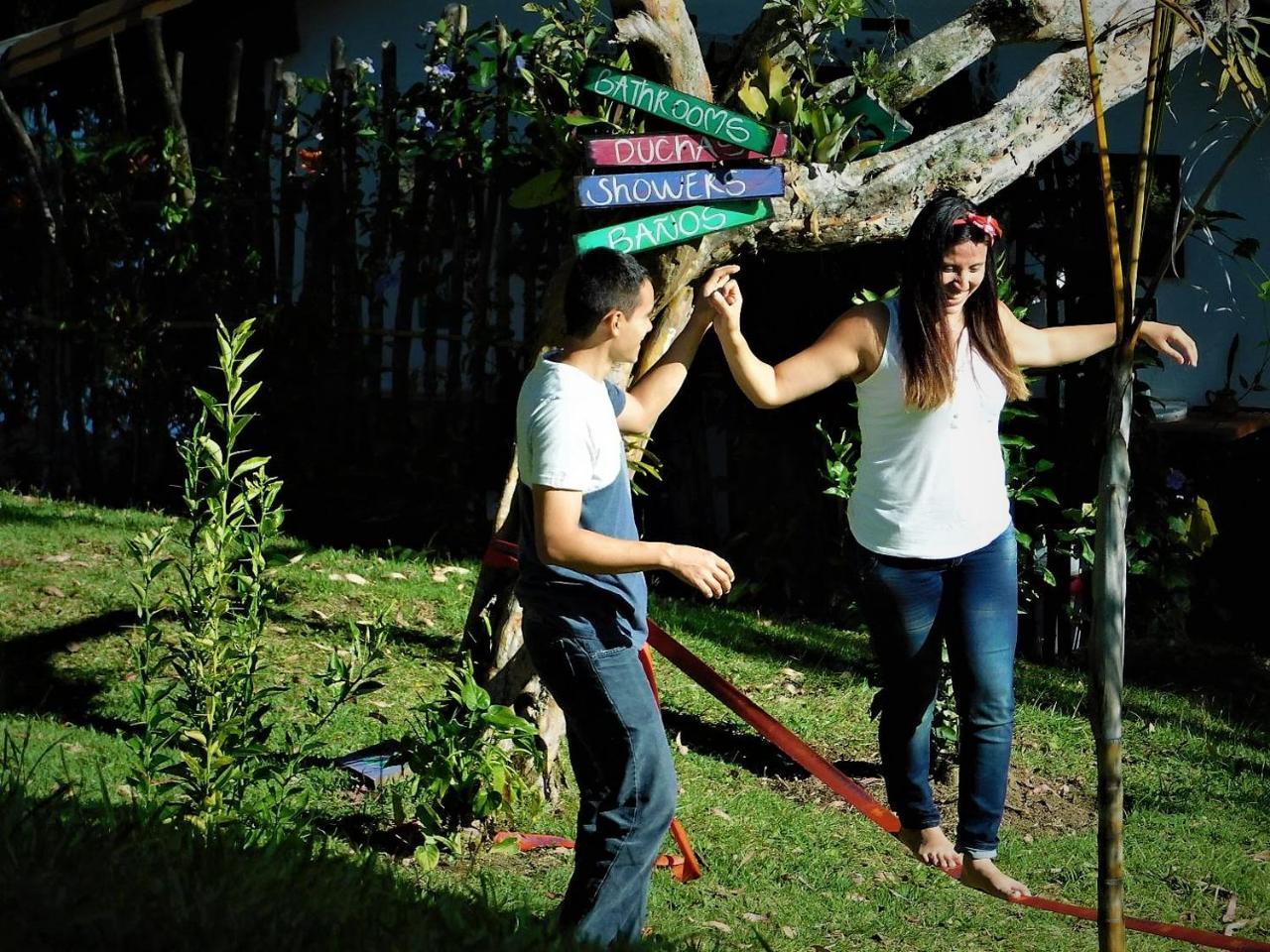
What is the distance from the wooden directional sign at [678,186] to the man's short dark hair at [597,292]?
0.71 metres

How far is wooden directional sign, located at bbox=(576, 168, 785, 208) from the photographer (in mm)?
4395

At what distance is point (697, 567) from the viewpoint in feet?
11.3

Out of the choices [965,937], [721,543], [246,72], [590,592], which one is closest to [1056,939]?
[965,937]

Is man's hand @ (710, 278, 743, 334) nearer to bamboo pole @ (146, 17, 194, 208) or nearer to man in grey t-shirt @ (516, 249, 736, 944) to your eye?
man in grey t-shirt @ (516, 249, 736, 944)

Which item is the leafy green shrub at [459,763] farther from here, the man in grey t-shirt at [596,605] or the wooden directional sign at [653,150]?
the wooden directional sign at [653,150]

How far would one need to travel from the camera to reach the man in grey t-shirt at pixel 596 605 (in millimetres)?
3535

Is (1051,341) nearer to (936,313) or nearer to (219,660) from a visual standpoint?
(936,313)

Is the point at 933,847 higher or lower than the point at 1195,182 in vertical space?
lower

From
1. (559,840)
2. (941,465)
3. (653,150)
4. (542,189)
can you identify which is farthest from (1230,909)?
(542,189)

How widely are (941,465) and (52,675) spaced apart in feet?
11.6

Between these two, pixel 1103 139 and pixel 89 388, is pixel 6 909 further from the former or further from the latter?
pixel 89 388

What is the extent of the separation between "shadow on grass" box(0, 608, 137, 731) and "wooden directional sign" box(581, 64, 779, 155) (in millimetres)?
2894

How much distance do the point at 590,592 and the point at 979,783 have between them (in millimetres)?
1430

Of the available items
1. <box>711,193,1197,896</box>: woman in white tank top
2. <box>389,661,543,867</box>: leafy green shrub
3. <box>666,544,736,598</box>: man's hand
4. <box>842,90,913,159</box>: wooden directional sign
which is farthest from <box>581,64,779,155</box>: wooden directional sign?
<box>389,661,543,867</box>: leafy green shrub
